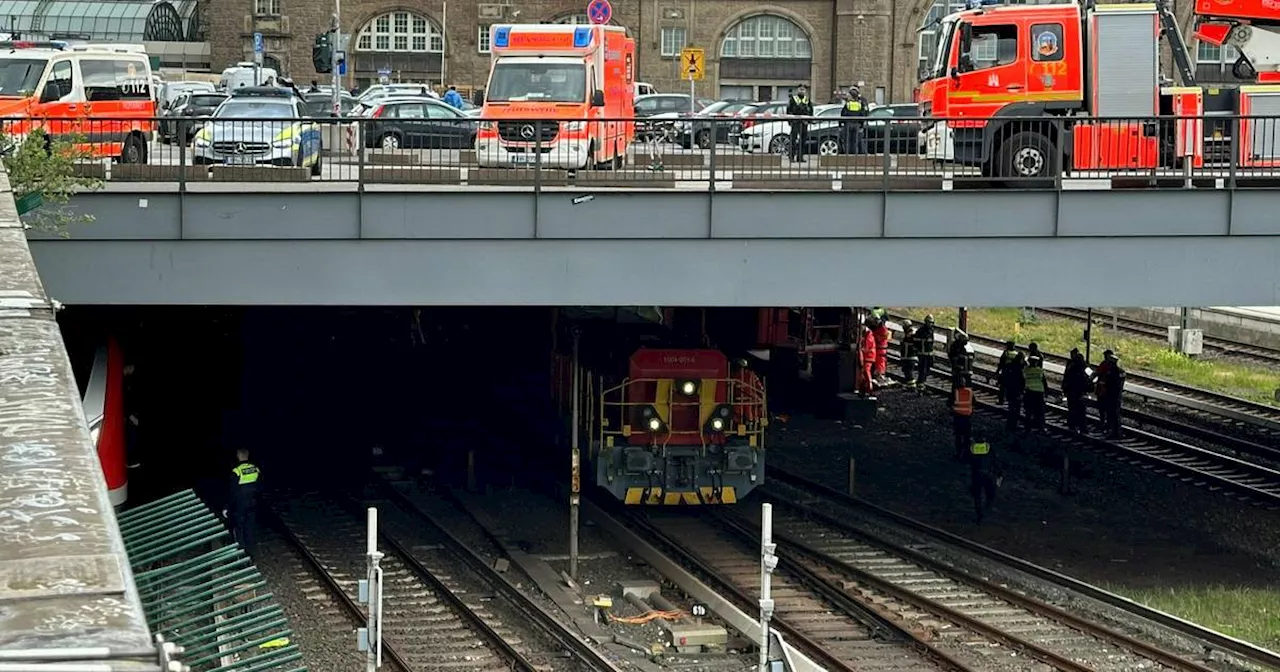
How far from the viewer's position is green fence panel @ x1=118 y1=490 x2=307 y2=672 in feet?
19.4

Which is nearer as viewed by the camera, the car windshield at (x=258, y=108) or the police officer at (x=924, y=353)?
the car windshield at (x=258, y=108)

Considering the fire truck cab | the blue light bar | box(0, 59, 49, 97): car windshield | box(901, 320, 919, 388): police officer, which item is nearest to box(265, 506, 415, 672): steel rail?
box(0, 59, 49, 97): car windshield

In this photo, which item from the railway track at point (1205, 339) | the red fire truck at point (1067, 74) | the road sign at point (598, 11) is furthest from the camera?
the railway track at point (1205, 339)

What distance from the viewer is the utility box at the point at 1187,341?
37.6 meters

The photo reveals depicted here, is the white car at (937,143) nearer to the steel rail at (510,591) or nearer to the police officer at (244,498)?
the steel rail at (510,591)

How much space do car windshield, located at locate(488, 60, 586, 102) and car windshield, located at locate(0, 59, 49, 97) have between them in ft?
21.8

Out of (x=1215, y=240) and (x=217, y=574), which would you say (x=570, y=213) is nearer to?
(x=1215, y=240)

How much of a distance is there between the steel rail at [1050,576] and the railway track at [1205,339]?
33.3ft

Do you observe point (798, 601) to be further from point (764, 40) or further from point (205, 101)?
point (764, 40)

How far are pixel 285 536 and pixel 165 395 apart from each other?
6220 millimetres

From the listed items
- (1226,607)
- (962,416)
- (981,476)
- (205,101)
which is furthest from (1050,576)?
(205,101)

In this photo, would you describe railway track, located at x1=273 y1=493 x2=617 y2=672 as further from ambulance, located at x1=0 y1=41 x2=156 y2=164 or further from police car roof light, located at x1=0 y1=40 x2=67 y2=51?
police car roof light, located at x1=0 y1=40 x2=67 y2=51

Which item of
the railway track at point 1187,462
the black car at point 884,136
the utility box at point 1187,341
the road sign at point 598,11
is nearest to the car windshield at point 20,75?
the road sign at point 598,11

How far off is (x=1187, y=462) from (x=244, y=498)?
46.4 ft
